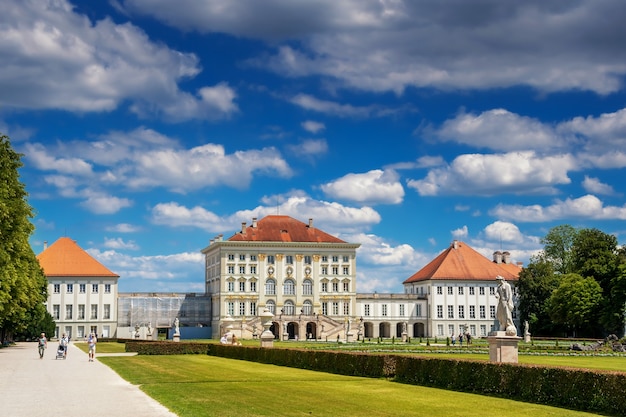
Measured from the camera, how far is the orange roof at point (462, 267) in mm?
101000

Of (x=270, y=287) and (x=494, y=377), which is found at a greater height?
(x=270, y=287)

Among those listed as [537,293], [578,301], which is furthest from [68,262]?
[578,301]

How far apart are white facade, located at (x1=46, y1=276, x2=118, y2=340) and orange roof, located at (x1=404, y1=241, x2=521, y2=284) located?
3956 centimetres

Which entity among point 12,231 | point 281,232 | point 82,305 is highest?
point 281,232

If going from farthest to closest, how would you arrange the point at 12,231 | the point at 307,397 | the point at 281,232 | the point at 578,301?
the point at 281,232 → the point at 578,301 → the point at 12,231 → the point at 307,397

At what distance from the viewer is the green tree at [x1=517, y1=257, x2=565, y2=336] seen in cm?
8806

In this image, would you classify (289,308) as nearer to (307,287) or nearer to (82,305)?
(307,287)

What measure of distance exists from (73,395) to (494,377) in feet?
35.6

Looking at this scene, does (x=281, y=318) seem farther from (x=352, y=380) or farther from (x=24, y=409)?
(x=24, y=409)

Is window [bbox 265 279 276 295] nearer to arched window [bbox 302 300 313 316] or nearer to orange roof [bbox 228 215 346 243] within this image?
arched window [bbox 302 300 313 316]

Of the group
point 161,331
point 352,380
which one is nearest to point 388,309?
point 161,331

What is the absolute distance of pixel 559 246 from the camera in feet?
312

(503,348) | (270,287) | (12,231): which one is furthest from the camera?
(270,287)

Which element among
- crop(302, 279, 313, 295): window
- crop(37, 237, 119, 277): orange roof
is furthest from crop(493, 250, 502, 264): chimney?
crop(37, 237, 119, 277): orange roof
